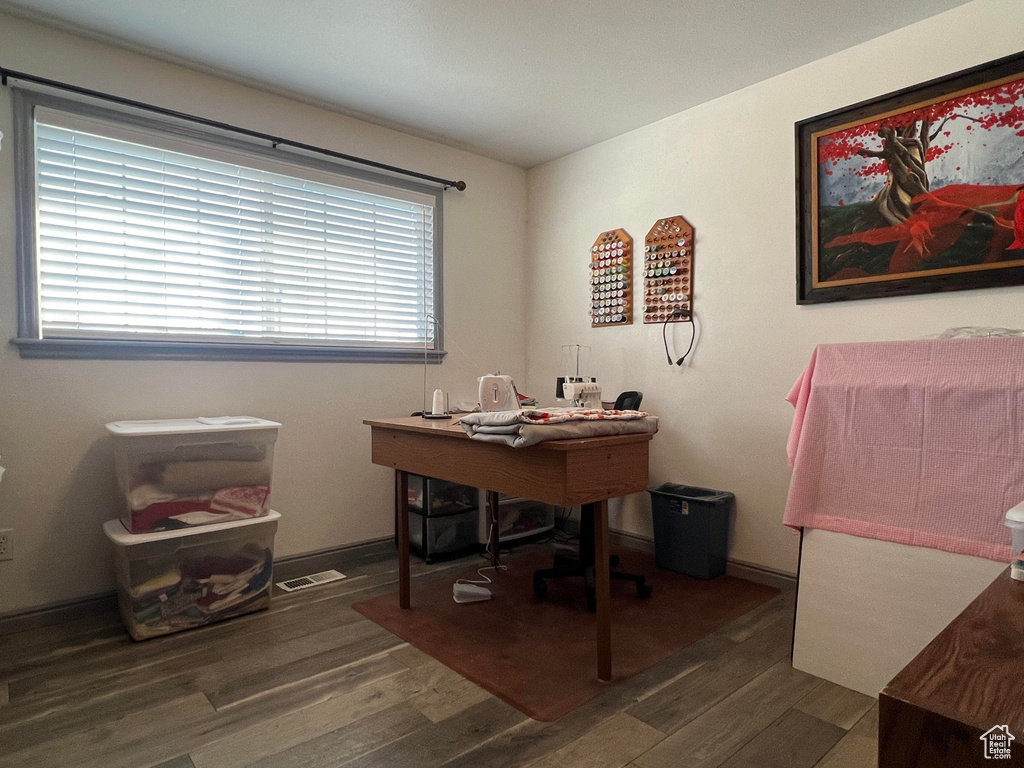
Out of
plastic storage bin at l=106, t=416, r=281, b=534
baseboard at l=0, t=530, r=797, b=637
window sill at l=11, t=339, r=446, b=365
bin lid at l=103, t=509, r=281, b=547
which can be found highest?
window sill at l=11, t=339, r=446, b=365

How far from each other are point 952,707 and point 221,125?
10.5 ft

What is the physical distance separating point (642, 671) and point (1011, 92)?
245cm

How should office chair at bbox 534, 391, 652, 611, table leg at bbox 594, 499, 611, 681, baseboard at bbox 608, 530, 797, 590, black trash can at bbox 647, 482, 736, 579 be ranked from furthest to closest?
black trash can at bbox 647, 482, 736, 579, baseboard at bbox 608, 530, 797, 590, office chair at bbox 534, 391, 652, 611, table leg at bbox 594, 499, 611, 681

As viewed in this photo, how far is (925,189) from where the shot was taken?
2.34m

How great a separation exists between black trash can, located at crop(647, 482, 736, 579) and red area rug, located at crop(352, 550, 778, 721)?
0.21ft

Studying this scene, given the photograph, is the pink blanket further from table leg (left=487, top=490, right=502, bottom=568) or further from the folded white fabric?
table leg (left=487, top=490, right=502, bottom=568)

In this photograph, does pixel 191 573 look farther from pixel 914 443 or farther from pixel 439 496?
pixel 914 443

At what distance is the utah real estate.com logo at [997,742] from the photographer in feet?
1.49

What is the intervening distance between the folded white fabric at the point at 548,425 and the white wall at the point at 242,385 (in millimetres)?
1417

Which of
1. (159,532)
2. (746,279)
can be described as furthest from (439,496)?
(746,279)

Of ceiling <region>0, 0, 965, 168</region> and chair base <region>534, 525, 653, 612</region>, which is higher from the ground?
ceiling <region>0, 0, 965, 168</region>

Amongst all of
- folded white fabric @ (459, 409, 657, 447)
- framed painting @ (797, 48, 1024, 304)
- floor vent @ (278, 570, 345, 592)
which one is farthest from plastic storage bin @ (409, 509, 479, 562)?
framed painting @ (797, 48, 1024, 304)

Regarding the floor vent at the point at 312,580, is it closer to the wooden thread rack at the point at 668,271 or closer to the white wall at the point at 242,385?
the white wall at the point at 242,385

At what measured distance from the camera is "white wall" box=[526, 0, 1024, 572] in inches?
92.5
